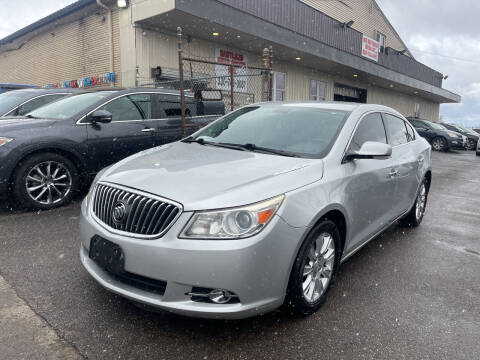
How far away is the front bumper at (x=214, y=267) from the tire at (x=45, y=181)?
9.64 ft

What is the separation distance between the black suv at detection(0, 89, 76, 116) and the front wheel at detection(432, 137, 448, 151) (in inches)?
668

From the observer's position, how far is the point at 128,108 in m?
5.48

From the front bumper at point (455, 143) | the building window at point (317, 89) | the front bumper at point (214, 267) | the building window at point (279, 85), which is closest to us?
the front bumper at point (214, 267)

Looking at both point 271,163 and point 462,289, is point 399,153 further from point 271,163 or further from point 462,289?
point 271,163

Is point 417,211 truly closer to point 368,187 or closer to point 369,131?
point 369,131

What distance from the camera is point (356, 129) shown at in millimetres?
3188

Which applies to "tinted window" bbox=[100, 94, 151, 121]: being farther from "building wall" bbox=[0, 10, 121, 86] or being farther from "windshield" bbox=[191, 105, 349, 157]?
"building wall" bbox=[0, 10, 121, 86]

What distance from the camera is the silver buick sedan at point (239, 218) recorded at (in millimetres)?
2025

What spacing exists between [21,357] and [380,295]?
8.31 ft

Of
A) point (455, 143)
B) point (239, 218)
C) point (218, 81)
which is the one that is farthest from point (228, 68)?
point (455, 143)

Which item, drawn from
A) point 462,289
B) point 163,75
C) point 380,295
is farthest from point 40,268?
point 163,75

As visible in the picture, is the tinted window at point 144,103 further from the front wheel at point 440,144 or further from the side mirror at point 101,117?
the front wheel at point 440,144

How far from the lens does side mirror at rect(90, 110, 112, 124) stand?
15.6 feet

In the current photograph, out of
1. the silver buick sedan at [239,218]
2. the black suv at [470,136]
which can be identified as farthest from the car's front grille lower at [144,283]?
the black suv at [470,136]
